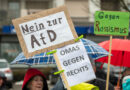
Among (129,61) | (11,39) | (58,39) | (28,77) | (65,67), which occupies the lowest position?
(11,39)

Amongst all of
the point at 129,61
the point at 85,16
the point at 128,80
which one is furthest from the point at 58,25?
the point at 85,16

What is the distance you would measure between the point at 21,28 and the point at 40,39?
23 centimetres

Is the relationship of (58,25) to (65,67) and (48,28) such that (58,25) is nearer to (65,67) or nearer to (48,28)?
(48,28)

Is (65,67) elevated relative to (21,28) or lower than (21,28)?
lower

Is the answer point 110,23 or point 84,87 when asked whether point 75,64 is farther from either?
point 110,23

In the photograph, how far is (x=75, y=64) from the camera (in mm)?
4301

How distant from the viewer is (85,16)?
33.3 m

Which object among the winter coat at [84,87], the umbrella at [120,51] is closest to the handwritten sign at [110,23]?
the winter coat at [84,87]

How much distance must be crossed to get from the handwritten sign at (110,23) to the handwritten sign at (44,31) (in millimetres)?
1372

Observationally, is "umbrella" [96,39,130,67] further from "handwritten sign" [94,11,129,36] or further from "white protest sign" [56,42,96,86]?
"white protest sign" [56,42,96,86]

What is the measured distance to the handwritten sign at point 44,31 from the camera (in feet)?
14.1

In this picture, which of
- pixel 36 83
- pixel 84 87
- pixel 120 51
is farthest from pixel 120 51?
pixel 84 87

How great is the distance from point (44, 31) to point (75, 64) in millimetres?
486

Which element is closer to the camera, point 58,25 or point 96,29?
point 58,25
